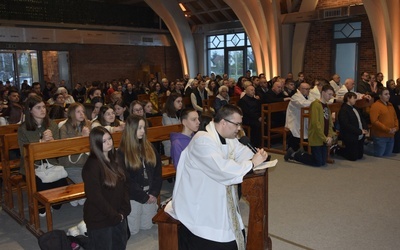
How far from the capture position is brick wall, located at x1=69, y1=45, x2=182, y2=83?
19.2 metres

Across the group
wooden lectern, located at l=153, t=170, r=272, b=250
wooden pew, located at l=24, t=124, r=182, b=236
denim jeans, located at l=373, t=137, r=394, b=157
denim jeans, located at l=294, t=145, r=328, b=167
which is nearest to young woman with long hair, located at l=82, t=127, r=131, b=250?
wooden lectern, located at l=153, t=170, r=272, b=250

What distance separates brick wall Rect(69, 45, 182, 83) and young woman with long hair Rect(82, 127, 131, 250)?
16.2 meters

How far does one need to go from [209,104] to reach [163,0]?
8.76 m

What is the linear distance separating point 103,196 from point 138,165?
40.0 inches

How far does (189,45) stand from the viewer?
20547 millimetres

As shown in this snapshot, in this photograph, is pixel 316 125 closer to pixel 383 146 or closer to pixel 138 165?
pixel 383 146

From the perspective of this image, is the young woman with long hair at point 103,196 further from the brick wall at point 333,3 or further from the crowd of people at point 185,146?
the brick wall at point 333,3

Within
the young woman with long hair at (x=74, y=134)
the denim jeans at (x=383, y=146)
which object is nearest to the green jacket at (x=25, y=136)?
the young woman with long hair at (x=74, y=134)

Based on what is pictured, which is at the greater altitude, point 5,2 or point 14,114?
point 5,2

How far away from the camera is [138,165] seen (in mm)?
4645

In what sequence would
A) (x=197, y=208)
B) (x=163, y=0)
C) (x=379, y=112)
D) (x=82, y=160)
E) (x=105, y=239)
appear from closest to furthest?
(x=197, y=208)
(x=105, y=239)
(x=82, y=160)
(x=379, y=112)
(x=163, y=0)

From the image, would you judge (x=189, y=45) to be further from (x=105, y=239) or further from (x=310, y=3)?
(x=105, y=239)

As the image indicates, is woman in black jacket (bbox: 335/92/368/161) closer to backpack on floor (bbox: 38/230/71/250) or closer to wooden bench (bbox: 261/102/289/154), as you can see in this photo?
wooden bench (bbox: 261/102/289/154)

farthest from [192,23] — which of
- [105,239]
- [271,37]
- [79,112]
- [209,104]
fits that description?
[105,239]
